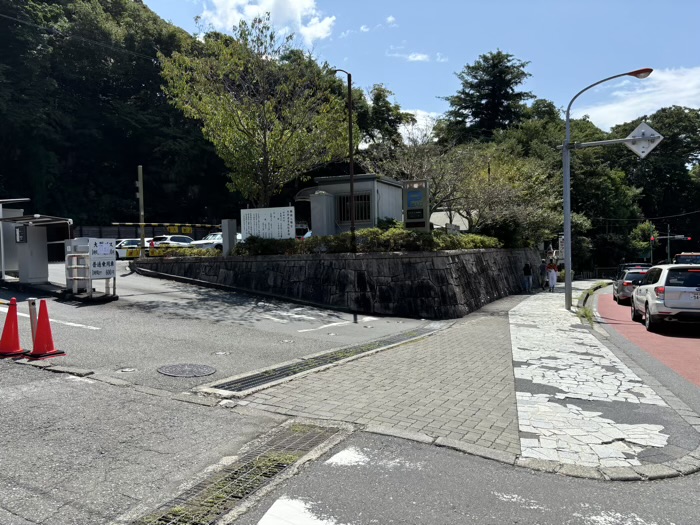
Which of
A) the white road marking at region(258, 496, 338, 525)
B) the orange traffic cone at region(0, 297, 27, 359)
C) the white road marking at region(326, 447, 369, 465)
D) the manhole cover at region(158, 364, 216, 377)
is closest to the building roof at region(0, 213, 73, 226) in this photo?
the orange traffic cone at region(0, 297, 27, 359)

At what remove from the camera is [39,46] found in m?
38.6

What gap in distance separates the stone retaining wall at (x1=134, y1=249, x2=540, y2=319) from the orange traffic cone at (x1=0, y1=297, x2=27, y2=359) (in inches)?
356

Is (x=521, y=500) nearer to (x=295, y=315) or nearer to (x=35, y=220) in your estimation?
(x=295, y=315)

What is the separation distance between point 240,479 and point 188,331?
6.71m

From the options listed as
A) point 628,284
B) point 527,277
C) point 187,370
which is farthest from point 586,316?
point 187,370

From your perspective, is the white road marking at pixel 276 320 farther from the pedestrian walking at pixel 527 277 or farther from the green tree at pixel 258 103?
the pedestrian walking at pixel 527 277

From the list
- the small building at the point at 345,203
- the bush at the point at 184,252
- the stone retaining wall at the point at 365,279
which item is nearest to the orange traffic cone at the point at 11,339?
the stone retaining wall at the point at 365,279

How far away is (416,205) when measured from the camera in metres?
17.2

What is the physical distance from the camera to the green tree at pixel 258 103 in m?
18.0

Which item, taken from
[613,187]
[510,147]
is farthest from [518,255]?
[613,187]

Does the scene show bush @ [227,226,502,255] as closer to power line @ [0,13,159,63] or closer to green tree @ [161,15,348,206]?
green tree @ [161,15,348,206]

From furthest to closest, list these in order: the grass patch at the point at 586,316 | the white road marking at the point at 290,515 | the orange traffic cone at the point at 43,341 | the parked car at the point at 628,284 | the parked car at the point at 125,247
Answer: the parked car at the point at 125,247
the parked car at the point at 628,284
the grass patch at the point at 586,316
the orange traffic cone at the point at 43,341
the white road marking at the point at 290,515

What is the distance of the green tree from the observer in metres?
18.0

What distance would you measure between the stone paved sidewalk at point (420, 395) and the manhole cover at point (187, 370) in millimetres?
1285
